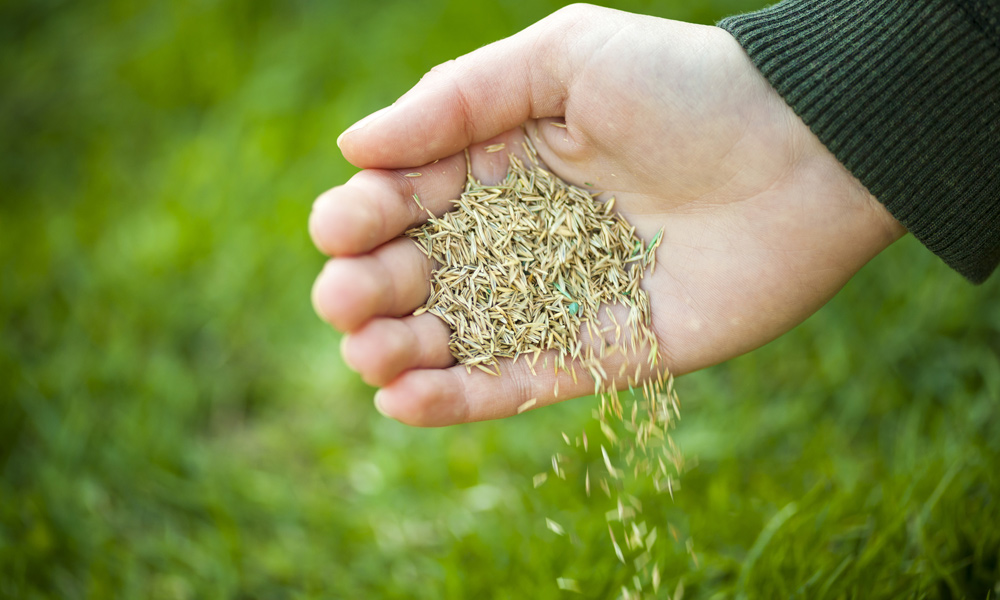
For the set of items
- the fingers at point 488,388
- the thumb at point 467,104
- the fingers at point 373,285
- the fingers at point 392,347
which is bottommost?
the fingers at point 488,388

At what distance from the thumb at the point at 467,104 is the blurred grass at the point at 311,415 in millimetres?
1260

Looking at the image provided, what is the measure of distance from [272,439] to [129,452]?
0.57 metres

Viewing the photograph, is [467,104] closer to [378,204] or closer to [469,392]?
[378,204]

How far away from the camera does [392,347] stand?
1794 millimetres

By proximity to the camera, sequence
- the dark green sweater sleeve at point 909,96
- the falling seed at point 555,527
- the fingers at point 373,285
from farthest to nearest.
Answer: the falling seed at point 555,527 < the dark green sweater sleeve at point 909,96 < the fingers at point 373,285

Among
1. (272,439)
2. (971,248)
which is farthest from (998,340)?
(272,439)

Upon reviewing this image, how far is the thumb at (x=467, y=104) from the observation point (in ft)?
6.21

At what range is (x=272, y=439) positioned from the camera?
3.02 metres

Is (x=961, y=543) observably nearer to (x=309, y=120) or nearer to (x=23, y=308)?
(x=309, y=120)

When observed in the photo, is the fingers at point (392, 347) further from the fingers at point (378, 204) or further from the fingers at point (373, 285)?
the fingers at point (378, 204)

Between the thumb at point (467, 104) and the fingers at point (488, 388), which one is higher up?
the thumb at point (467, 104)

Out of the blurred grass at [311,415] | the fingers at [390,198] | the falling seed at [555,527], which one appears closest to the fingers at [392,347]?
the fingers at [390,198]

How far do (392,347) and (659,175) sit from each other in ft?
3.20

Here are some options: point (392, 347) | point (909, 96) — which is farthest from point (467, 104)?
point (909, 96)
